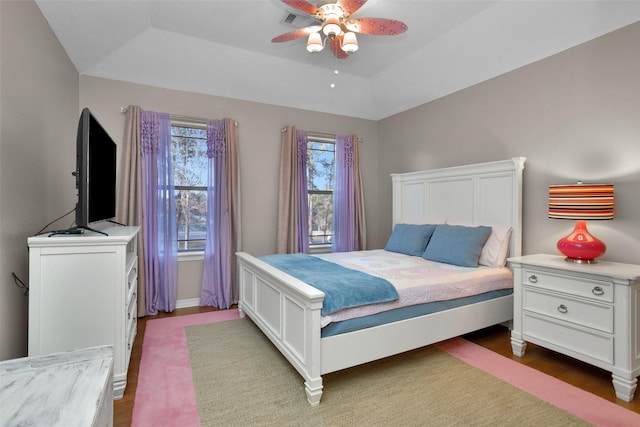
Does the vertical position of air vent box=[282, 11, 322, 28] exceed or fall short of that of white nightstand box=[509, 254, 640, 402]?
it exceeds it

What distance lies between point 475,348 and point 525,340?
1.25 feet

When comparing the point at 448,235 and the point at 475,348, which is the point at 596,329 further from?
the point at 448,235

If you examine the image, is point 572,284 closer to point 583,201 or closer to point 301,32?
point 583,201

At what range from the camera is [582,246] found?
2393mm

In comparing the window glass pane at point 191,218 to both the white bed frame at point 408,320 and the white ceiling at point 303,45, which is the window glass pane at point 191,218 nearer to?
the white bed frame at point 408,320

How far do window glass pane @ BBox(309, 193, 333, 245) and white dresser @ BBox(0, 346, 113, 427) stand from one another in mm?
3460

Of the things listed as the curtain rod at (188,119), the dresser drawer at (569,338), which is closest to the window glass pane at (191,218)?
the curtain rod at (188,119)

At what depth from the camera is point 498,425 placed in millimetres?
1759

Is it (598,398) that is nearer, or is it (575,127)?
(598,398)

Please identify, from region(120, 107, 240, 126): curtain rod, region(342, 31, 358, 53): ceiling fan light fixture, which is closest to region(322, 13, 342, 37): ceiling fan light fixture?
region(342, 31, 358, 53): ceiling fan light fixture

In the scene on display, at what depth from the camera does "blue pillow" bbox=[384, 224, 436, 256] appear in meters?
3.58

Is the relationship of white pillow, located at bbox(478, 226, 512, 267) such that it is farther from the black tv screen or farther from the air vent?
the black tv screen

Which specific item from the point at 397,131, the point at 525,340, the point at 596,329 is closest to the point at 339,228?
the point at 397,131

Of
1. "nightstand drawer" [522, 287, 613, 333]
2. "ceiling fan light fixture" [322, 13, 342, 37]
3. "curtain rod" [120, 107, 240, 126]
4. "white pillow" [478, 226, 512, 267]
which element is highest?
"ceiling fan light fixture" [322, 13, 342, 37]
